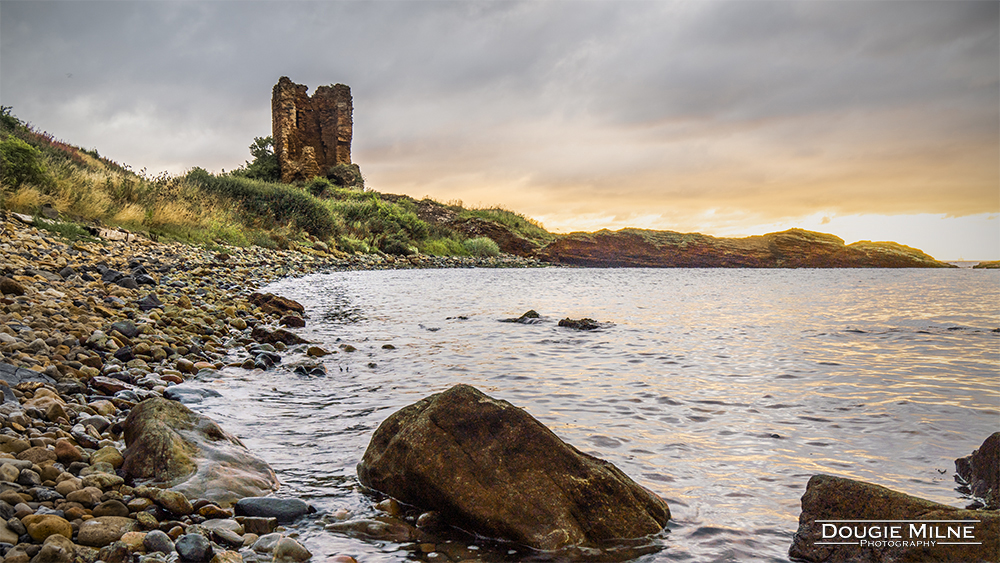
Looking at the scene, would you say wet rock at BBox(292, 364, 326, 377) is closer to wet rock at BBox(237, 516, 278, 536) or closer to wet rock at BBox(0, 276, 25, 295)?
wet rock at BBox(0, 276, 25, 295)

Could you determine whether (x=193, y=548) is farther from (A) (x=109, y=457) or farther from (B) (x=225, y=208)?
(B) (x=225, y=208)

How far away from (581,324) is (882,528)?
6.17 m

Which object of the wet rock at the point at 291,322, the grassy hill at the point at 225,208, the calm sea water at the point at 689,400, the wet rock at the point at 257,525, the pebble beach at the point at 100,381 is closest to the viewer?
the pebble beach at the point at 100,381

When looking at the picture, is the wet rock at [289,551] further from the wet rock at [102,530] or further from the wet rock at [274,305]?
the wet rock at [274,305]

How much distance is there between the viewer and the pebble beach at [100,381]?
2018 millimetres

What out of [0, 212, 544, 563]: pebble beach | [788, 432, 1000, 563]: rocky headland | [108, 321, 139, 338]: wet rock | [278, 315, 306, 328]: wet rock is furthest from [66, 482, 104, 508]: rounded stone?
[278, 315, 306, 328]: wet rock

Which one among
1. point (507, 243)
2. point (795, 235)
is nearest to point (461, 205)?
point (507, 243)

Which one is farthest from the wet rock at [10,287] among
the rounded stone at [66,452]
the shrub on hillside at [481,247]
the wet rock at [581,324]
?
the shrub on hillside at [481,247]

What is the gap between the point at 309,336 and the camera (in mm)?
7117

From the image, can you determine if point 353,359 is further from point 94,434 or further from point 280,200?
point 280,200

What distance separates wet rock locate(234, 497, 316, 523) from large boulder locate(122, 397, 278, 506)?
110 mm

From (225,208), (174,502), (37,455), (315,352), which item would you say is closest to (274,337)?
(315,352)

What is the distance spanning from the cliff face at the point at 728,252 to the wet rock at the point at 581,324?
24425 millimetres

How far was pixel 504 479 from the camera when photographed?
8.25 ft
